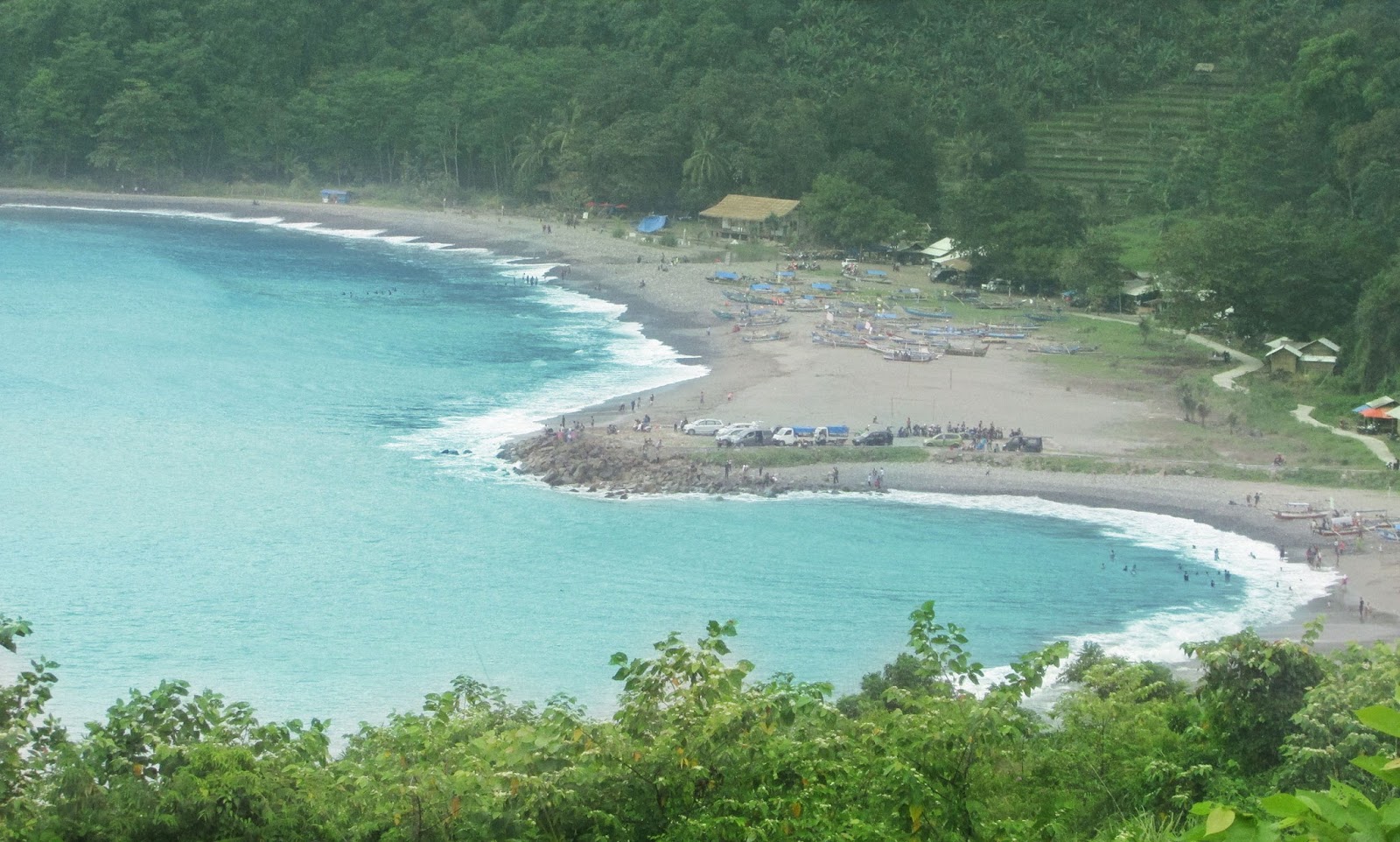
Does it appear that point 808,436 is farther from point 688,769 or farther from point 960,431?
point 688,769

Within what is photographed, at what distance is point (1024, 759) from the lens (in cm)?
1020

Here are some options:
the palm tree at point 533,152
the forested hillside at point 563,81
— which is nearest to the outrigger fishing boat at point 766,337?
the forested hillside at point 563,81

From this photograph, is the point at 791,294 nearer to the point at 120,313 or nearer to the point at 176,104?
the point at 120,313

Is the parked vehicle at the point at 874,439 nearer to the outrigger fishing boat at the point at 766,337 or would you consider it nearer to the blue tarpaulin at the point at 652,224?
the outrigger fishing boat at the point at 766,337

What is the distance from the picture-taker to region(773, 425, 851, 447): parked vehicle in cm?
3788

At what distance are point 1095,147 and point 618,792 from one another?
7133 cm

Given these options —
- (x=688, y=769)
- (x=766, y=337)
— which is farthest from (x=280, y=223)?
(x=688, y=769)

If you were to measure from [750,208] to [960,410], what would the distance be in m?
29.6

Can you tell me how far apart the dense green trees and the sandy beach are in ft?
54.9

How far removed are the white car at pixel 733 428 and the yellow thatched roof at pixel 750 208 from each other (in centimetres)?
2920

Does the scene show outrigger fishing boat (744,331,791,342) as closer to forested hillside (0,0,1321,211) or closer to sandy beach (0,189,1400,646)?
sandy beach (0,189,1400,646)

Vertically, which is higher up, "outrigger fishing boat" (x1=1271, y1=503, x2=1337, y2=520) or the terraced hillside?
the terraced hillside

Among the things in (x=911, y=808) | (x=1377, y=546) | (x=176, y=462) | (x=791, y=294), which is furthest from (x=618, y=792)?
(x=791, y=294)

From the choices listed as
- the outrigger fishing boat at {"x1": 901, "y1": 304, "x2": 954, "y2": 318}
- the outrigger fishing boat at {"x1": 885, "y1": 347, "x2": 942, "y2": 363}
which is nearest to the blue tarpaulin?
the outrigger fishing boat at {"x1": 901, "y1": 304, "x2": 954, "y2": 318}
